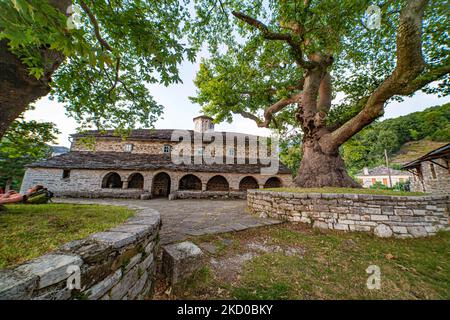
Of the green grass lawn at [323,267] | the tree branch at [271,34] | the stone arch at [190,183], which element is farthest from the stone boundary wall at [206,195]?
the tree branch at [271,34]

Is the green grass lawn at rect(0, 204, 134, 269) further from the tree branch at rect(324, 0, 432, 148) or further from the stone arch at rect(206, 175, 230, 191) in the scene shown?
the stone arch at rect(206, 175, 230, 191)

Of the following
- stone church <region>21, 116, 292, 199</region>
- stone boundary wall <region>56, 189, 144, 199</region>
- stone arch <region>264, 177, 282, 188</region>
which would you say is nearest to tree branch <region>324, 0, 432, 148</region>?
stone church <region>21, 116, 292, 199</region>

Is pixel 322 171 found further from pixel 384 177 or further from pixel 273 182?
pixel 384 177

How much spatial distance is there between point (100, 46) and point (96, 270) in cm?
450

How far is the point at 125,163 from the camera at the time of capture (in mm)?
12352

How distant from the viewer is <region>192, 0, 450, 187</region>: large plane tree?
4098 mm

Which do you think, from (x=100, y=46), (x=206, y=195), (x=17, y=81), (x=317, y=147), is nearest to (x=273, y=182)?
(x=206, y=195)

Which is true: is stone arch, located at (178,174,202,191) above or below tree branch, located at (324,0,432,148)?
below

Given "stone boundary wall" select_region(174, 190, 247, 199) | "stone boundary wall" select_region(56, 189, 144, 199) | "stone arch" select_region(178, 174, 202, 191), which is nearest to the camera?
"stone boundary wall" select_region(56, 189, 144, 199)

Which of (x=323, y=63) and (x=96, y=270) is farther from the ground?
(x=323, y=63)

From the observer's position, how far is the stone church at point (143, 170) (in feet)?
37.0

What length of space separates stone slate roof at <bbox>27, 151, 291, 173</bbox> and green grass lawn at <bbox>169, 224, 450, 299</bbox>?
9492 millimetres

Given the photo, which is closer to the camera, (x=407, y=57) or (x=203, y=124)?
(x=407, y=57)
